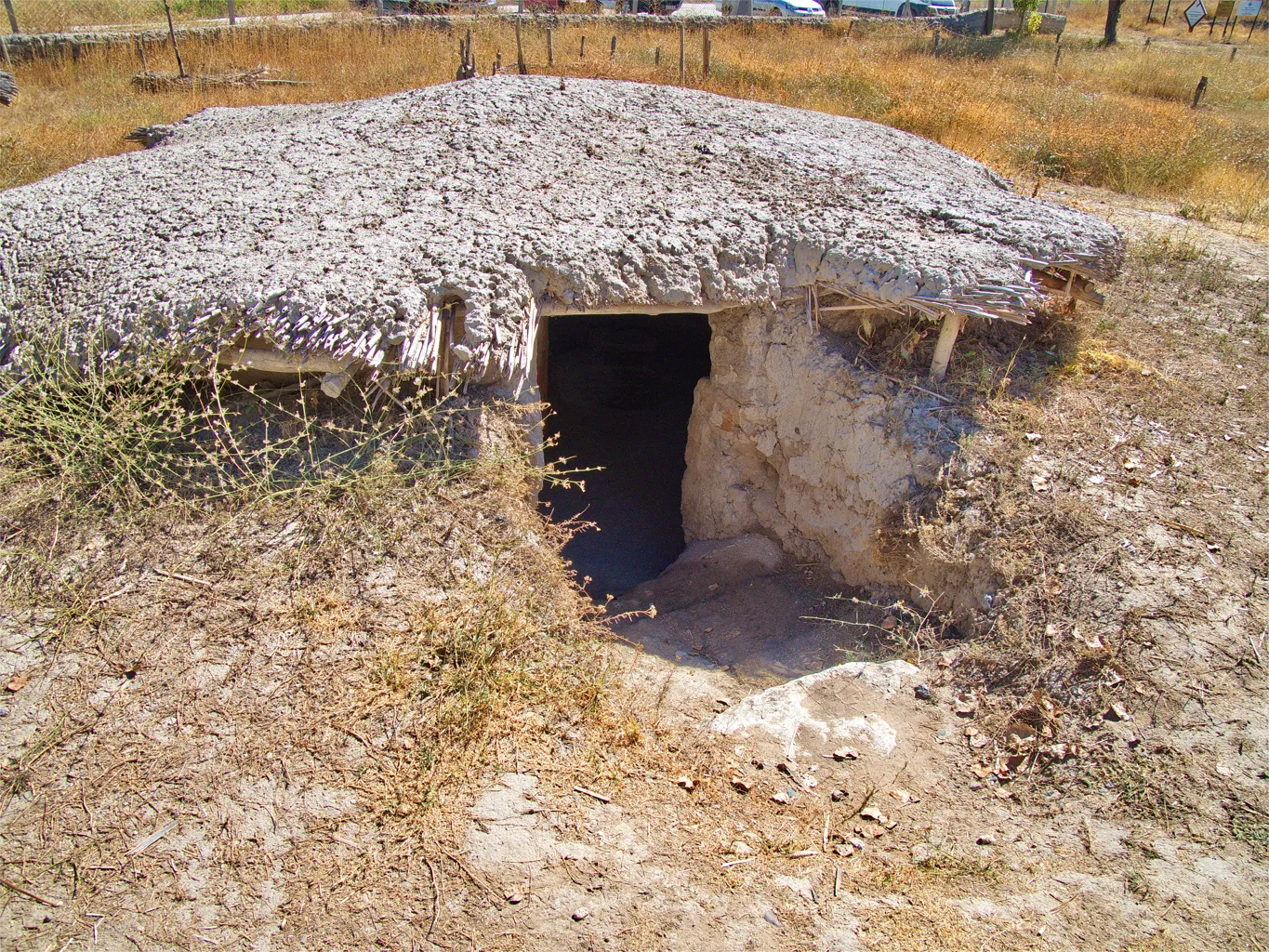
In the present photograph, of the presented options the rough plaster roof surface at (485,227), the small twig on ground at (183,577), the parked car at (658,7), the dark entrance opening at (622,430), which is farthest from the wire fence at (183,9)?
the small twig on ground at (183,577)

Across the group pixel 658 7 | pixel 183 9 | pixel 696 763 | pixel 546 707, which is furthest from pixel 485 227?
pixel 183 9

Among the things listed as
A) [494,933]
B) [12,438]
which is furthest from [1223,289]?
[12,438]

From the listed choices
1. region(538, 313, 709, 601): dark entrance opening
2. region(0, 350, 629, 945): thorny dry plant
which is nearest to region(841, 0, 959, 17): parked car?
region(538, 313, 709, 601): dark entrance opening

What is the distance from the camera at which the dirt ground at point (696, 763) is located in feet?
7.73

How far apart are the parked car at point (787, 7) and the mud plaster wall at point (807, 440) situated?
12570 mm

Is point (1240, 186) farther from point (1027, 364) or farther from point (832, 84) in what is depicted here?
point (1027, 364)

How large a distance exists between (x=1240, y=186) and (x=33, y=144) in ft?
36.7

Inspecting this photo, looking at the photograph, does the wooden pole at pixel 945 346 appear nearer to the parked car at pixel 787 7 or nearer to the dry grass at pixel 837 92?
the dry grass at pixel 837 92

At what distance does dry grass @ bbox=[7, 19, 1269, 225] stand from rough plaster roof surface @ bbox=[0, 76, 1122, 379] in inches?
117

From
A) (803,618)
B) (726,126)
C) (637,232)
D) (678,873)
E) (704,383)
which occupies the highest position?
(726,126)

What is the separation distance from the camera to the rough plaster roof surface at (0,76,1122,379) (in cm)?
357

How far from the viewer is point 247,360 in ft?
11.4

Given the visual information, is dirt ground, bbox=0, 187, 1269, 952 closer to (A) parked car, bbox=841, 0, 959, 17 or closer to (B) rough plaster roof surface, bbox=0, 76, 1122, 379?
(B) rough plaster roof surface, bbox=0, 76, 1122, 379

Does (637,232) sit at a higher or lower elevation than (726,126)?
lower
